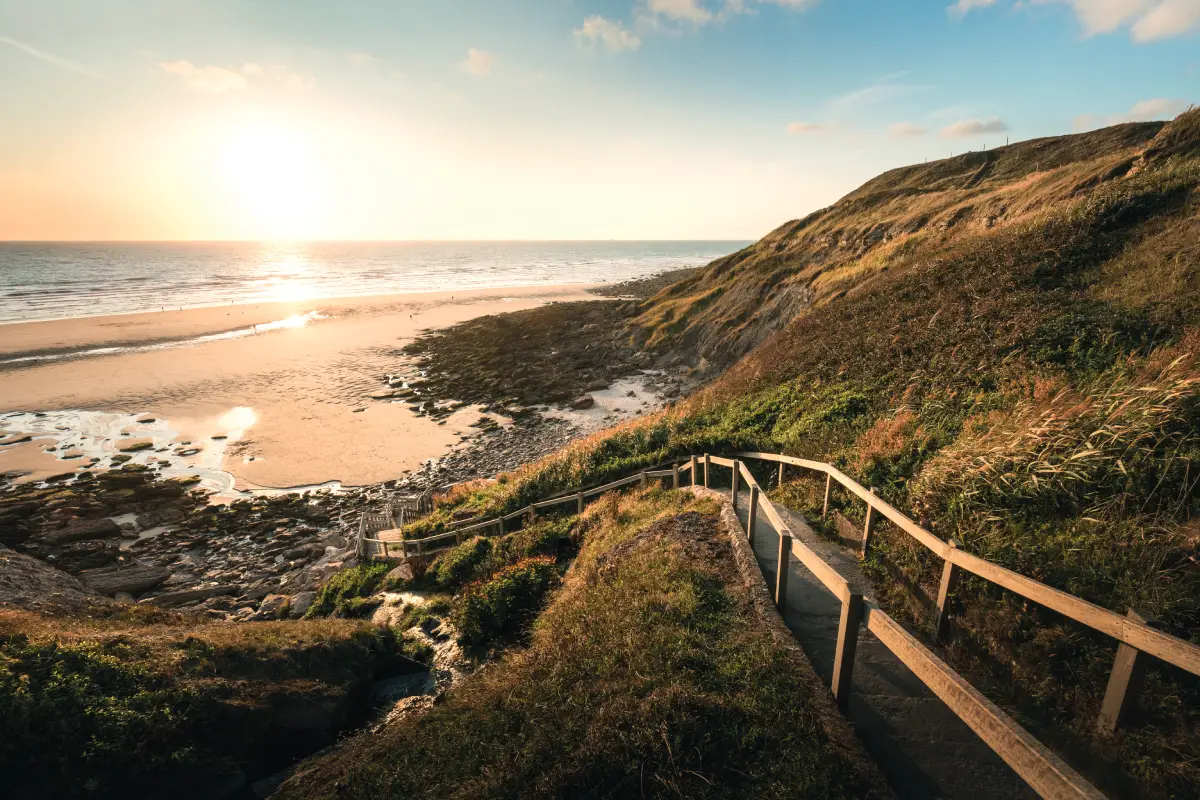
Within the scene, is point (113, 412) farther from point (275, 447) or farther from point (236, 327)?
point (236, 327)

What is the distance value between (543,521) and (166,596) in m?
11.3

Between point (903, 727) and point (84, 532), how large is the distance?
24.6m

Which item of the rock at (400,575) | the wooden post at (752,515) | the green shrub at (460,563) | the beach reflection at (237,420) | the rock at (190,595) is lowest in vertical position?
the rock at (190,595)

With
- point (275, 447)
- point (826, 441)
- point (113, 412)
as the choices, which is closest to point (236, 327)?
point (113, 412)

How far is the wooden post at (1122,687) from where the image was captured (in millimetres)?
3373

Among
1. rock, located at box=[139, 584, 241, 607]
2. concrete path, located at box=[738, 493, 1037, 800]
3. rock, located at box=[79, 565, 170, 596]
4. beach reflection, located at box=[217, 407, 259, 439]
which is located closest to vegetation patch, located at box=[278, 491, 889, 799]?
concrete path, located at box=[738, 493, 1037, 800]

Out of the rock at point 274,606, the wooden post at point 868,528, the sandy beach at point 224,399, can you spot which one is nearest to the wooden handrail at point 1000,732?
the wooden post at point 868,528

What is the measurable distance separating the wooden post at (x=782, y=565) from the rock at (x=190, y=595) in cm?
1653

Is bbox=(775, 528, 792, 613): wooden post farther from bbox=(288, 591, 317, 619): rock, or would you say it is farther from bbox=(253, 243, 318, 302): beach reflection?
bbox=(253, 243, 318, 302): beach reflection

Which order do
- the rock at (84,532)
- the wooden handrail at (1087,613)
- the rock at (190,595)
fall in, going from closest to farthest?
1. the wooden handrail at (1087,613)
2. the rock at (190,595)
3. the rock at (84,532)

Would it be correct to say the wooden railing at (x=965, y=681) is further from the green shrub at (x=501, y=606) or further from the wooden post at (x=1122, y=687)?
the green shrub at (x=501, y=606)

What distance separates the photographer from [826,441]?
11.1m

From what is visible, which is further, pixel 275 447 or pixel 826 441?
pixel 275 447

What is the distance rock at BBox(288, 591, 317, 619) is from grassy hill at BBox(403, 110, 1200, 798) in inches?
139
